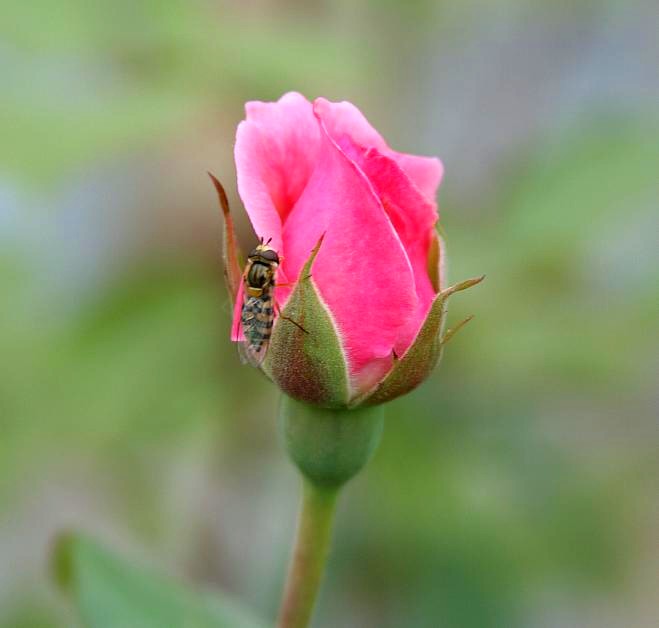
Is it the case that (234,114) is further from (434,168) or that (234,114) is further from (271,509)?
(434,168)

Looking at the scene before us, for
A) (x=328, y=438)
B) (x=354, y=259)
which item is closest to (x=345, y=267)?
(x=354, y=259)

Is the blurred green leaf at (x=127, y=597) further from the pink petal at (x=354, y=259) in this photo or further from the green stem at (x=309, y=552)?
the pink petal at (x=354, y=259)

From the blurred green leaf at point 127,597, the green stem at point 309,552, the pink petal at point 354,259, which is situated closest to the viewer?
the pink petal at point 354,259

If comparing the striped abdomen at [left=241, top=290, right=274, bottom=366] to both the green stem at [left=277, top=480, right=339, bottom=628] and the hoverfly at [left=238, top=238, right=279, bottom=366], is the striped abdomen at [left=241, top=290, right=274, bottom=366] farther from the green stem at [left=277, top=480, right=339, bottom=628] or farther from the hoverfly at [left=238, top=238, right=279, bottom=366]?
the green stem at [left=277, top=480, right=339, bottom=628]

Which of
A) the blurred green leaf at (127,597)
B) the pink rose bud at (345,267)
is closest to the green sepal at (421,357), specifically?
the pink rose bud at (345,267)

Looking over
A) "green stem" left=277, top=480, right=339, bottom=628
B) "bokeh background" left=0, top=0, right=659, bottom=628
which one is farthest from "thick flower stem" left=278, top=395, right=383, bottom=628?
"bokeh background" left=0, top=0, right=659, bottom=628

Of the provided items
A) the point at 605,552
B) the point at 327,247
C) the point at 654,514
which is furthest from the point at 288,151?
the point at 654,514

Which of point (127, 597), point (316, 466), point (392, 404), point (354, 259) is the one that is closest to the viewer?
point (354, 259)

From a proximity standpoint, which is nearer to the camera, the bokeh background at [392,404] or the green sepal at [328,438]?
the green sepal at [328,438]

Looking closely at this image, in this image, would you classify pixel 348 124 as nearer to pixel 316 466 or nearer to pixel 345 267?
pixel 345 267
